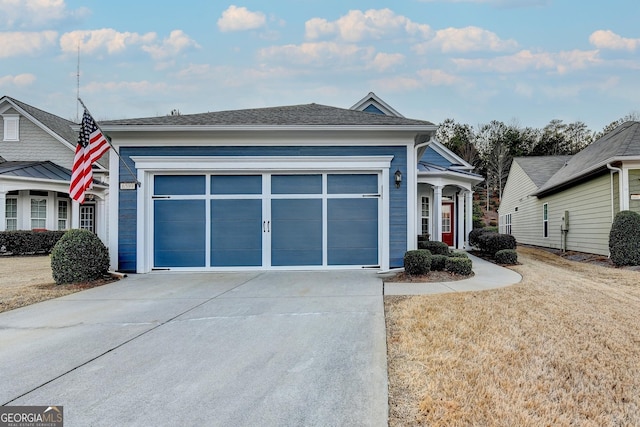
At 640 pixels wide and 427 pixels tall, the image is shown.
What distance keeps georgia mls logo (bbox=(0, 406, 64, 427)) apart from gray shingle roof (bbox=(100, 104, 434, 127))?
630 cm

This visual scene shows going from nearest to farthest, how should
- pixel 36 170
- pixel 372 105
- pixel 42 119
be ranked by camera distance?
pixel 36 170 → pixel 372 105 → pixel 42 119

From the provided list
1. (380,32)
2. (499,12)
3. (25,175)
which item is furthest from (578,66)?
(25,175)

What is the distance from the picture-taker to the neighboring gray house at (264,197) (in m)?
8.07

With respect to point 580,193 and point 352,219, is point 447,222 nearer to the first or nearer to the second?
point 580,193

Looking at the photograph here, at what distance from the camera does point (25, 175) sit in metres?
13.4

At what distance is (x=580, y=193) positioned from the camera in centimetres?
1331

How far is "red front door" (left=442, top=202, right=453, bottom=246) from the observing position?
50.6 ft

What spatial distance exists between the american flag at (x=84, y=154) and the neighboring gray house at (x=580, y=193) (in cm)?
1289

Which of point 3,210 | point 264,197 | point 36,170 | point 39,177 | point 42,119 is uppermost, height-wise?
point 42,119

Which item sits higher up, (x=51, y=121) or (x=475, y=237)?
(x=51, y=121)

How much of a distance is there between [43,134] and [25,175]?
3.72 m

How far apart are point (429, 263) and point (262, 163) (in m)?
4.19

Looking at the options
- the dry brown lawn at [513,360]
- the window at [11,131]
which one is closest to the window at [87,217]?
the window at [11,131]

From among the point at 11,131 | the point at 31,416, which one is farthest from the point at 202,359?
the point at 11,131
